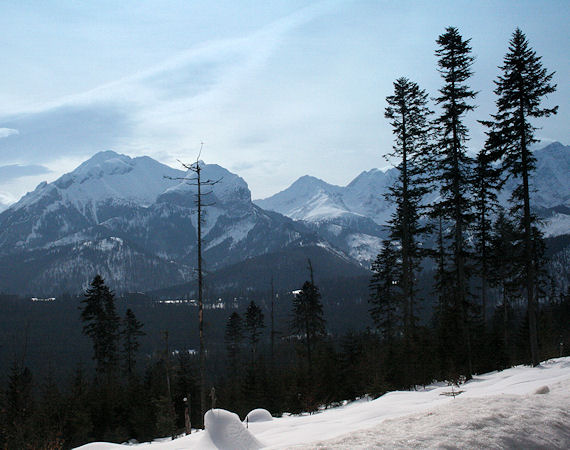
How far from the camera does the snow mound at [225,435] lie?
8.11 metres

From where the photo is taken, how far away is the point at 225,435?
8.23 metres

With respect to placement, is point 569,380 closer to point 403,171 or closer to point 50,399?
point 403,171

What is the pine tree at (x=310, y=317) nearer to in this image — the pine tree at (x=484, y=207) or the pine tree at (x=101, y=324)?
the pine tree at (x=484, y=207)

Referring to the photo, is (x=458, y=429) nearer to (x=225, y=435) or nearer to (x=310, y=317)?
(x=225, y=435)

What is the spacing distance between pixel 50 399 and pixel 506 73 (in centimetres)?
2803

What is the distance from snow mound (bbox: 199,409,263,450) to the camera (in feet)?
26.6

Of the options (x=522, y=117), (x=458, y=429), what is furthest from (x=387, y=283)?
(x=458, y=429)

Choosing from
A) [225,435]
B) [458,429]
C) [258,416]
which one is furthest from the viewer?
[258,416]

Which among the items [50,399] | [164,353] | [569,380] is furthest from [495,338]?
[50,399]

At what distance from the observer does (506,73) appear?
2017cm

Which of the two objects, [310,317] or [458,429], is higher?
[310,317]

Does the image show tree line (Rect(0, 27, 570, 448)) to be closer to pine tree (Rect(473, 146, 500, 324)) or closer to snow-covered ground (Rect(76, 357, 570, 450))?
pine tree (Rect(473, 146, 500, 324))

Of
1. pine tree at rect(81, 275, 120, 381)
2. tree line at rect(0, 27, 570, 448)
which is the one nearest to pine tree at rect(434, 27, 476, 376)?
tree line at rect(0, 27, 570, 448)

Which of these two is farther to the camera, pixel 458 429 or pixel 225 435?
pixel 225 435
